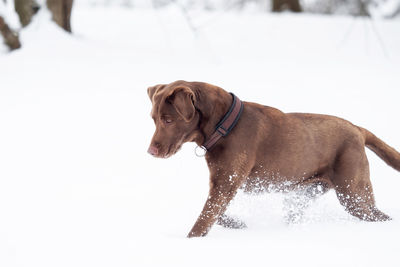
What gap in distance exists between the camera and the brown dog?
3.65 metres

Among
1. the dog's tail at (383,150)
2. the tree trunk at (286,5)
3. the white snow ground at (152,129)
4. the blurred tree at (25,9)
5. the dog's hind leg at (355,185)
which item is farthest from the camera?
the tree trunk at (286,5)

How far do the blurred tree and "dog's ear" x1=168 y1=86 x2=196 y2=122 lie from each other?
7.01 m

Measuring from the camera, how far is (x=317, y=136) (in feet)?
13.6

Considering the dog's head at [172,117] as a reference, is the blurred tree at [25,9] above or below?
below

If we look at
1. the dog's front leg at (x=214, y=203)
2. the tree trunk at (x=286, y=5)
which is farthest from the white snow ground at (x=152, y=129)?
the tree trunk at (x=286, y=5)

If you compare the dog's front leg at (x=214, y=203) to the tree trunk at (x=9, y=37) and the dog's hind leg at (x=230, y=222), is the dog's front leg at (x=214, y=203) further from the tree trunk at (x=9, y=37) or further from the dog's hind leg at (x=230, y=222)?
the tree trunk at (x=9, y=37)

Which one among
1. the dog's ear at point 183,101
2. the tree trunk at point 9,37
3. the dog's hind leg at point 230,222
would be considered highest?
the dog's ear at point 183,101

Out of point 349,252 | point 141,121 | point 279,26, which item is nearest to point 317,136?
point 349,252

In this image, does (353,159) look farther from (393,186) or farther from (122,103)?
(122,103)

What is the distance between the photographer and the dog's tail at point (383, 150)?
4.41 m

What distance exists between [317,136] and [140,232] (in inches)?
66.7

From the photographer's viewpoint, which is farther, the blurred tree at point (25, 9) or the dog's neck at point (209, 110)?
the blurred tree at point (25, 9)

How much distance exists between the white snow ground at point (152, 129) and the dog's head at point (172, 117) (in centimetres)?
70

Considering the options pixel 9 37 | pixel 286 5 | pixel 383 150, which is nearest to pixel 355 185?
pixel 383 150
